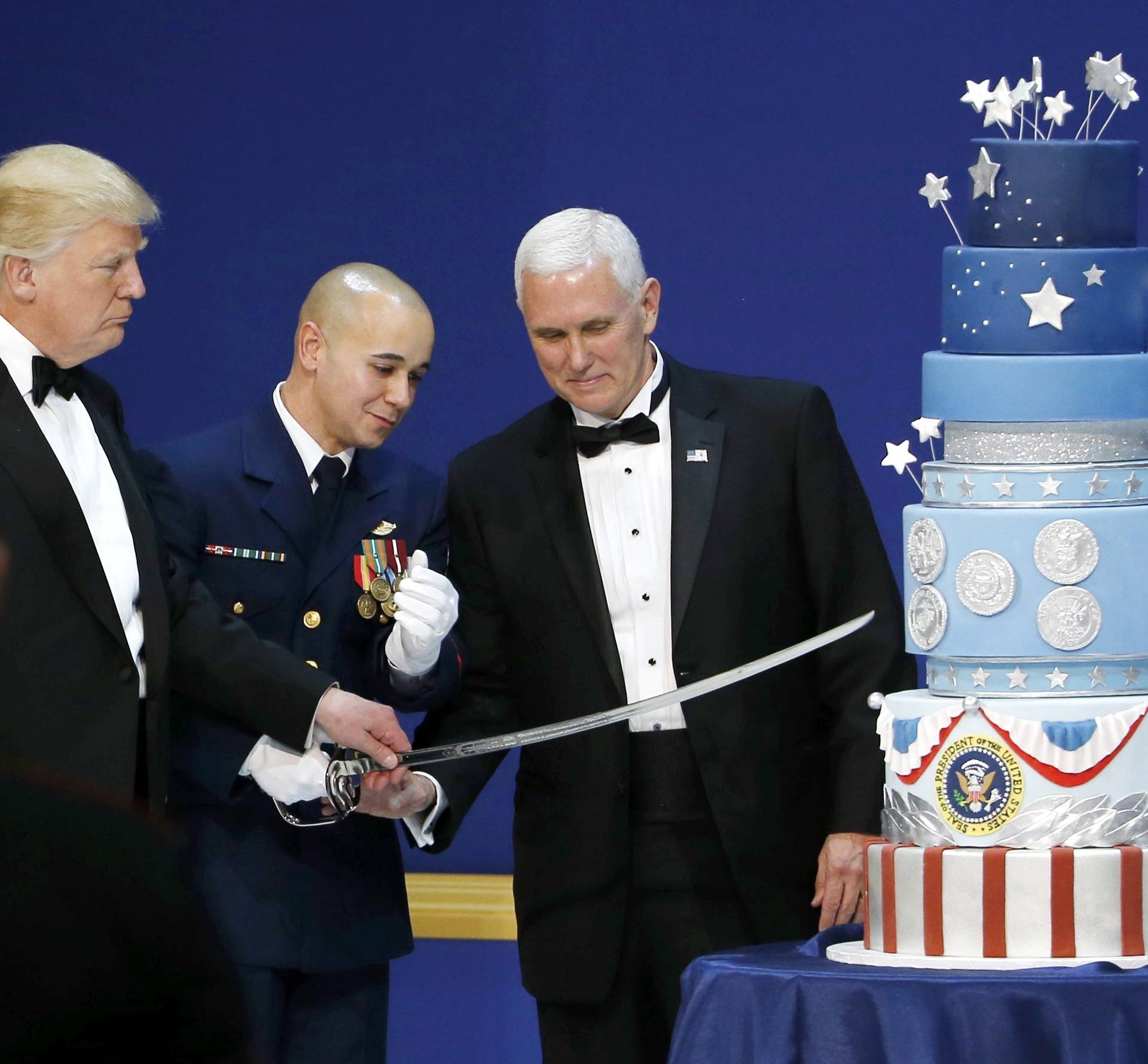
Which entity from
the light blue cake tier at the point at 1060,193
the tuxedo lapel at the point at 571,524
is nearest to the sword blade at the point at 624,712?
the tuxedo lapel at the point at 571,524

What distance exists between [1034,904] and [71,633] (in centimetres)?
115

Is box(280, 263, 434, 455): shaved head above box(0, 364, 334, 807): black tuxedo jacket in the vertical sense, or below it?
above

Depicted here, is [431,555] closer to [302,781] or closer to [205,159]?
[302,781]

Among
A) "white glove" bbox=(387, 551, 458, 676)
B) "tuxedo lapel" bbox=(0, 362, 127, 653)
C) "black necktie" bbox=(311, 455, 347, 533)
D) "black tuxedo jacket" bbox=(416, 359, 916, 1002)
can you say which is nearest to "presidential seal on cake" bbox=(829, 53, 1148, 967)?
"black tuxedo jacket" bbox=(416, 359, 916, 1002)

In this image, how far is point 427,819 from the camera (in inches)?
110

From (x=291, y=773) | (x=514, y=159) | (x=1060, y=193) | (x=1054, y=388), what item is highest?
(x=514, y=159)

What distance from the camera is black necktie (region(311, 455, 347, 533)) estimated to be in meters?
2.78

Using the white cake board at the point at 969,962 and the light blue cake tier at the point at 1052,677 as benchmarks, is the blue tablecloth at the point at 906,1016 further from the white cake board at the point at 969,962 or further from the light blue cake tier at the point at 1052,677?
the light blue cake tier at the point at 1052,677

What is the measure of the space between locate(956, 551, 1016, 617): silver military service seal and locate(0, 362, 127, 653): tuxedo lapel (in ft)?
3.30

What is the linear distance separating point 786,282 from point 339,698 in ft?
5.37

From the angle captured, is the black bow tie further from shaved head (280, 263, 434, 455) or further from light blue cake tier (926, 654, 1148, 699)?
light blue cake tier (926, 654, 1148, 699)

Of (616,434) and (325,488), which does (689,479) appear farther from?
(325,488)

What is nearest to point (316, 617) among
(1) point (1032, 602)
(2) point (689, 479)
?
(2) point (689, 479)

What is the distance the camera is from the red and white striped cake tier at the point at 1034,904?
239 centimetres
